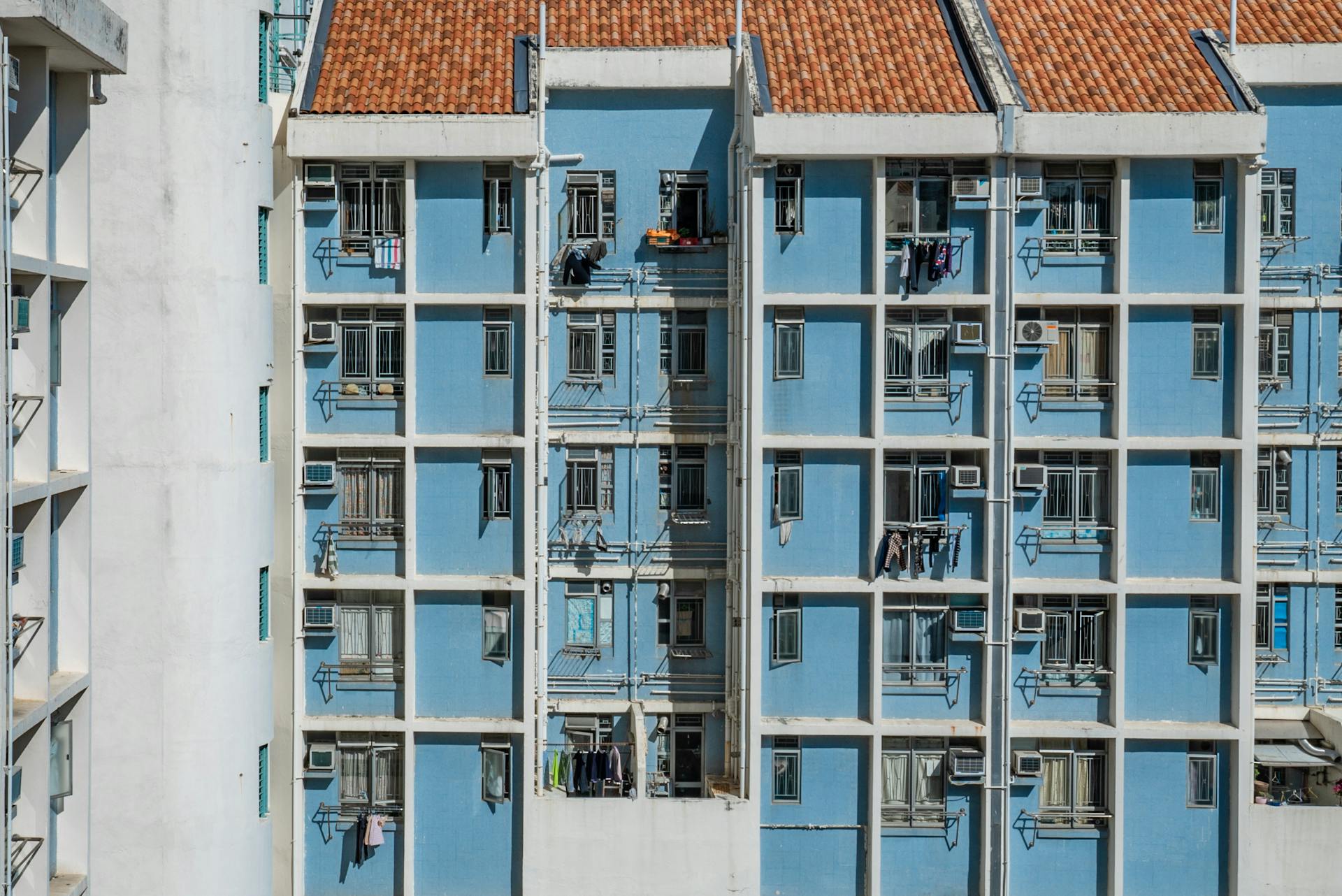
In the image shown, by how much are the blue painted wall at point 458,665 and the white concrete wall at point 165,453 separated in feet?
8.74

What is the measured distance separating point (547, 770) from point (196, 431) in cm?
676

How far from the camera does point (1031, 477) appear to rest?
1884 centimetres

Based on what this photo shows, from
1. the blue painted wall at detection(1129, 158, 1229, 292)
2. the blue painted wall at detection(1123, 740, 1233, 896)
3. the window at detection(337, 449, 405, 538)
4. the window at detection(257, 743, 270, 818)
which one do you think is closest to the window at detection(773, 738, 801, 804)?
the blue painted wall at detection(1123, 740, 1233, 896)

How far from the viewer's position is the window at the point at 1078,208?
19.0 metres

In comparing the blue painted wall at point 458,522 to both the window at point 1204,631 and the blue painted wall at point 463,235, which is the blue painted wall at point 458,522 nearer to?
the blue painted wall at point 463,235

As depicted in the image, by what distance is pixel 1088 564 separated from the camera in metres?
19.1

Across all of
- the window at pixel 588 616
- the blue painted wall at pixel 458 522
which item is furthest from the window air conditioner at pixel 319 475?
the window at pixel 588 616

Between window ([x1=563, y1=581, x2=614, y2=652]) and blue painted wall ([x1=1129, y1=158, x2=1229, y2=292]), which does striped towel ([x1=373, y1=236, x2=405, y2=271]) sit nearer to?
window ([x1=563, y1=581, x2=614, y2=652])

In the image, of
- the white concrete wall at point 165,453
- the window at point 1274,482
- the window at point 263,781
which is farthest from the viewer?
the window at point 1274,482

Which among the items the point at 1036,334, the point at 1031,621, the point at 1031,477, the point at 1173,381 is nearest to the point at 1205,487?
the point at 1173,381

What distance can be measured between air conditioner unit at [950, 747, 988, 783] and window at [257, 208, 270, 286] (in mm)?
11455

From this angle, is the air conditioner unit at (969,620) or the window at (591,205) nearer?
the air conditioner unit at (969,620)

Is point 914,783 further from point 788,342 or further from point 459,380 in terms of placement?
point 459,380

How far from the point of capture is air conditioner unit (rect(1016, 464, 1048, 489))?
61.7 feet
